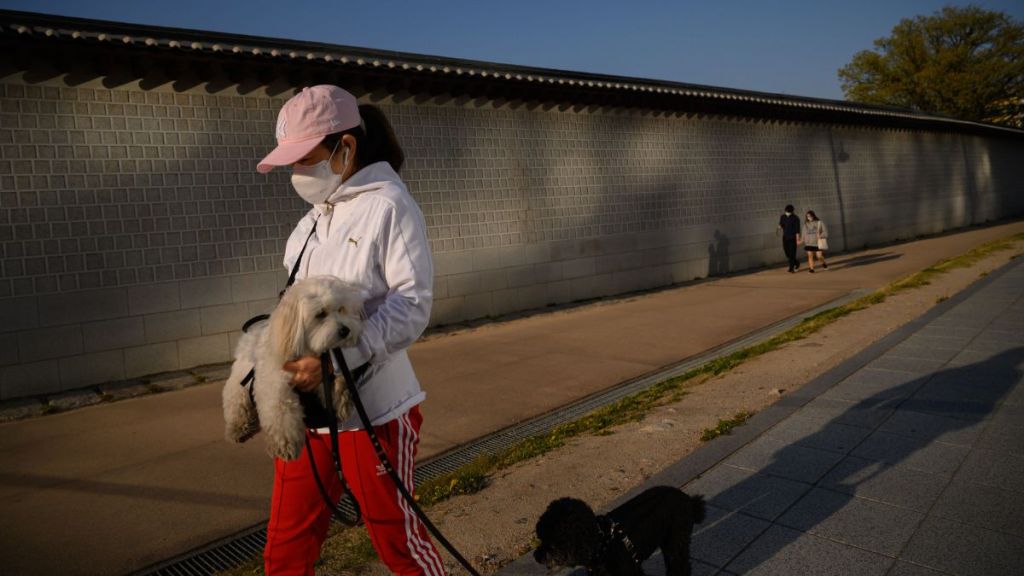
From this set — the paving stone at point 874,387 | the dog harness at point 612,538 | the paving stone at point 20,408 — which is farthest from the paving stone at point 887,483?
the paving stone at point 20,408

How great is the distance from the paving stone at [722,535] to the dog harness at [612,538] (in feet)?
2.19

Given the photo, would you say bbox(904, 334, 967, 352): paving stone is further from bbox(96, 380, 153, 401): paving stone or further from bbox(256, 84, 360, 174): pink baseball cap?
bbox(96, 380, 153, 401): paving stone

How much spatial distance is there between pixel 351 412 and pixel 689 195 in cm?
1383

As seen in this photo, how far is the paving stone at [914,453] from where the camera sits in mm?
3570

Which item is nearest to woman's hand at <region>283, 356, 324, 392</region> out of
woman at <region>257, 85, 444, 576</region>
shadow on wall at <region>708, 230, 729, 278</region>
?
woman at <region>257, 85, 444, 576</region>

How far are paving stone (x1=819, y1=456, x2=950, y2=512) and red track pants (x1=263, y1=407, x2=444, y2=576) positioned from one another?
8.07ft

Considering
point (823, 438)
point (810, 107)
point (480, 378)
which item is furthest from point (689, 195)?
point (823, 438)

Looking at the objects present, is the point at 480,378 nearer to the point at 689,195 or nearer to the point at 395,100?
the point at 395,100

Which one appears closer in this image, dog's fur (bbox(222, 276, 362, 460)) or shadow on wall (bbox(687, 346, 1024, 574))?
dog's fur (bbox(222, 276, 362, 460))

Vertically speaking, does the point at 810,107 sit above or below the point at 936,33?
below

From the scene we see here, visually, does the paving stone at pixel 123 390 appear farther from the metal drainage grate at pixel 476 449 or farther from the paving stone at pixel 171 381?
the metal drainage grate at pixel 476 449

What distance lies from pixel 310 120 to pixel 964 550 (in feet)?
10.2

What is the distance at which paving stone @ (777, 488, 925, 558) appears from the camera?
9.21ft

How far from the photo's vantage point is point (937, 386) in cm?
505
